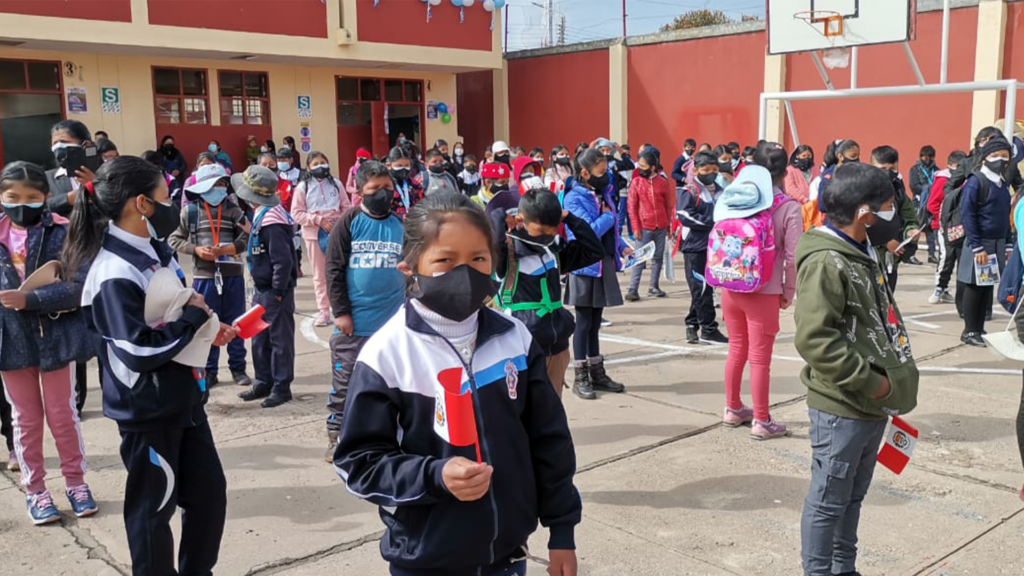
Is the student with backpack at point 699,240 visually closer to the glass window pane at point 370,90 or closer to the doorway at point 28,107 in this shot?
the doorway at point 28,107

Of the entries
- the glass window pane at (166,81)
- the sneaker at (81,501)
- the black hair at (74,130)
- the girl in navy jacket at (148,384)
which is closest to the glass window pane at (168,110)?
the glass window pane at (166,81)

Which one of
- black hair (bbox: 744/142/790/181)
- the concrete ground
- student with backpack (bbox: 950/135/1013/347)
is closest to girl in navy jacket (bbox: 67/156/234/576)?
the concrete ground

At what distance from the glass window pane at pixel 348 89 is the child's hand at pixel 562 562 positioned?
2122 cm

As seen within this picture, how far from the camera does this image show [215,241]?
6465 mm

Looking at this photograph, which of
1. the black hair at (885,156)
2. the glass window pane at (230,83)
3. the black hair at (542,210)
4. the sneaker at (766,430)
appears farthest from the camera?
the glass window pane at (230,83)

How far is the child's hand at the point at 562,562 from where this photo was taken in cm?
227

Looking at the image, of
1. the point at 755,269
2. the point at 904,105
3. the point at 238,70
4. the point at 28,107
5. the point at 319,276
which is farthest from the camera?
the point at 238,70

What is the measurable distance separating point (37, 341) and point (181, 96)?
663 inches

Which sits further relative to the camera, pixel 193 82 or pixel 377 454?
pixel 193 82

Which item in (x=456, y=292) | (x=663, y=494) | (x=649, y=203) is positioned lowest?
(x=663, y=494)

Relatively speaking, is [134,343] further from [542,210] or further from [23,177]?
[542,210]

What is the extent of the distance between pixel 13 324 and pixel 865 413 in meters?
3.91

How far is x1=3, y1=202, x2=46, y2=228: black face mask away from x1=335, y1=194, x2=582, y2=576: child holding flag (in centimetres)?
279

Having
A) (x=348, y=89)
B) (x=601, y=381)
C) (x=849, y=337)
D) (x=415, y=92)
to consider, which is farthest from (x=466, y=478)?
(x=415, y=92)
